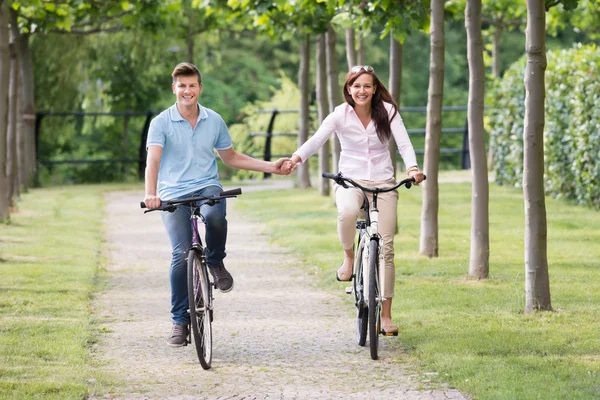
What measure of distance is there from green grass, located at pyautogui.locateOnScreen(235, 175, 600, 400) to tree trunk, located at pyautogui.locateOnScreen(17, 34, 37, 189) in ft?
27.6

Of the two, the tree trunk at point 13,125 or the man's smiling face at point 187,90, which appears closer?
the man's smiling face at point 187,90

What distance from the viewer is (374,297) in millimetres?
7582

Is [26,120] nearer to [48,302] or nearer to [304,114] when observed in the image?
[304,114]

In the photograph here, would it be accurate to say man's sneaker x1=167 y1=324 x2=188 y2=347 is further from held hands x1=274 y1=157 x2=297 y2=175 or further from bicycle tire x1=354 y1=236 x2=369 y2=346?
held hands x1=274 y1=157 x2=297 y2=175

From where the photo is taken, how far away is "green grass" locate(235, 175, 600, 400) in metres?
6.84

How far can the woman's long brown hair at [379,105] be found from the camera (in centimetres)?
794

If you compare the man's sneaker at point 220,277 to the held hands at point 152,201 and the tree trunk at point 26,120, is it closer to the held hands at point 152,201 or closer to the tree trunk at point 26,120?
the held hands at point 152,201

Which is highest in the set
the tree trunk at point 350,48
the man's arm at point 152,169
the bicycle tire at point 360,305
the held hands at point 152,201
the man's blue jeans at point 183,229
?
the tree trunk at point 350,48

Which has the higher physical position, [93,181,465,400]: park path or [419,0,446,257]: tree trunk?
[419,0,446,257]: tree trunk

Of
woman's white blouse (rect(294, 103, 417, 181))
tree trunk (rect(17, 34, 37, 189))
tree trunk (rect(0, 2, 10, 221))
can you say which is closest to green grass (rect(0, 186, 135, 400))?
tree trunk (rect(0, 2, 10, 221))

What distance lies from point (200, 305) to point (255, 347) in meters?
0.76

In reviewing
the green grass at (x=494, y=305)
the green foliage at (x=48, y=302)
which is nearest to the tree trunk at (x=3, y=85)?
the green foliage at (x=48, y=302)

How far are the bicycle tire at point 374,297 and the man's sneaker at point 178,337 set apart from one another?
1221 mm

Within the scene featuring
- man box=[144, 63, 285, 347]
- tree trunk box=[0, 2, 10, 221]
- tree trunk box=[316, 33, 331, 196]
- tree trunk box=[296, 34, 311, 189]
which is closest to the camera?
man box=[144, 63, 285, 347]
